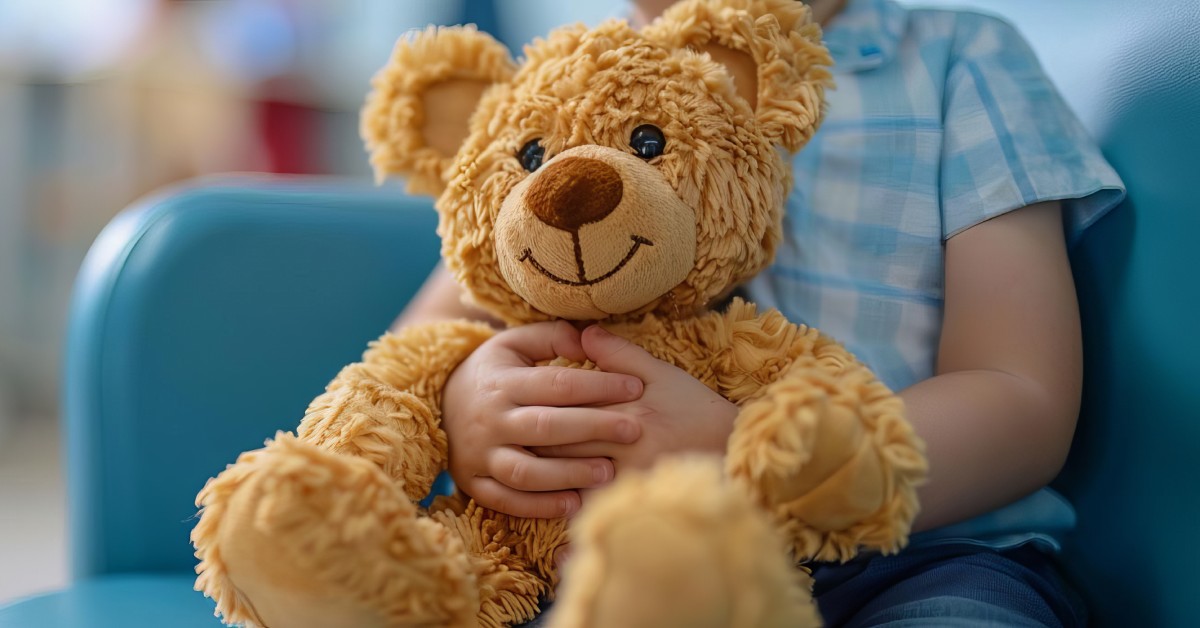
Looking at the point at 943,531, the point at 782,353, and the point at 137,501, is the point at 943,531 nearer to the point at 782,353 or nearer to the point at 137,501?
the point at 782,353

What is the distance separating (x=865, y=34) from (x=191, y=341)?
524mm

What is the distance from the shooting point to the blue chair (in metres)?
0.55

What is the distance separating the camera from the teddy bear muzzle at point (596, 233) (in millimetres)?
451

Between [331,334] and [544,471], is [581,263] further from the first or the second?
[331,334]

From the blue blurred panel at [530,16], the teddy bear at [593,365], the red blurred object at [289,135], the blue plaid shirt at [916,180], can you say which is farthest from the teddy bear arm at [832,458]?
the red blurred object at [289,135]

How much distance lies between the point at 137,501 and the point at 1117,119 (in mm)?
697

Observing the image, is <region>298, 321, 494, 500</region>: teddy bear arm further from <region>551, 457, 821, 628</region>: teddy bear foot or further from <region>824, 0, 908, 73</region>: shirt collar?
<region>824, 0, 908, 73</region>: shirt collar

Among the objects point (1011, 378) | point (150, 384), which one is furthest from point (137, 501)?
point (1011, 378)

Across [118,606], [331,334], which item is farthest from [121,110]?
[118,606]

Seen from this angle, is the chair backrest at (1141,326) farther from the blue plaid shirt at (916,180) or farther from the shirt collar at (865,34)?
the shirt collar at (865,34)

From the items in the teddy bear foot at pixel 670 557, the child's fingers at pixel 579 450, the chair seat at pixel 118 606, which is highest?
the teddy bear foot at pixel 670 557

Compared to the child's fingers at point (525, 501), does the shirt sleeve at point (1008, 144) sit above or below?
above

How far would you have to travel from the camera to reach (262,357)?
742mm

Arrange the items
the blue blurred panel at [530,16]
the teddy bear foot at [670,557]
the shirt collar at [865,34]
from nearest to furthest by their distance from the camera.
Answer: the teddy bear foot at [670,557] < the shirt collar at [865,34] < the blue blurred panel at [530,16]
